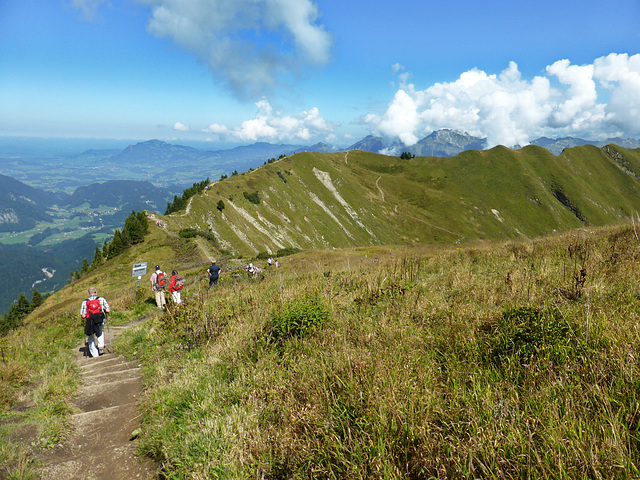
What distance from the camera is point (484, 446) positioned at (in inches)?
91.5

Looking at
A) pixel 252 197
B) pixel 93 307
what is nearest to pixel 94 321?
pixel 93 307

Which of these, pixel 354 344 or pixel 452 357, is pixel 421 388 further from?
pixel 354 344

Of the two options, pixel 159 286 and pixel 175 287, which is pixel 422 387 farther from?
pixel 159 286

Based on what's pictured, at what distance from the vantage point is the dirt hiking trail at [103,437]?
159 inches

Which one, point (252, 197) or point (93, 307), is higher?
point (252, 197)

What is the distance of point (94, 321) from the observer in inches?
374

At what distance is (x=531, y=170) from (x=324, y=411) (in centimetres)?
22485

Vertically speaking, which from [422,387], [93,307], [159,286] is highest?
[422,387]

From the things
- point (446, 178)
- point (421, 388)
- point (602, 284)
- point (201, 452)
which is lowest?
point (201, 452)

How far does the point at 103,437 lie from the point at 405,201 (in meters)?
165

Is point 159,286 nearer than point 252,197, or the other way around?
point 159,286

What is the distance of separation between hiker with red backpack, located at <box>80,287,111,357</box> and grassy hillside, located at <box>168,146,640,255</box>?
55.1 metres

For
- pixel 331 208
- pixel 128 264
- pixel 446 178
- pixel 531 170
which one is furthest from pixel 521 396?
pixel 531 170

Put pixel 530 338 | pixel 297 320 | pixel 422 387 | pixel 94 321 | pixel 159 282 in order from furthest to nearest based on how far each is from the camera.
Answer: pixel 159 282 → pixel 94 321 → pixel 297 320 → pixel 530 338 → pixel 422 387
